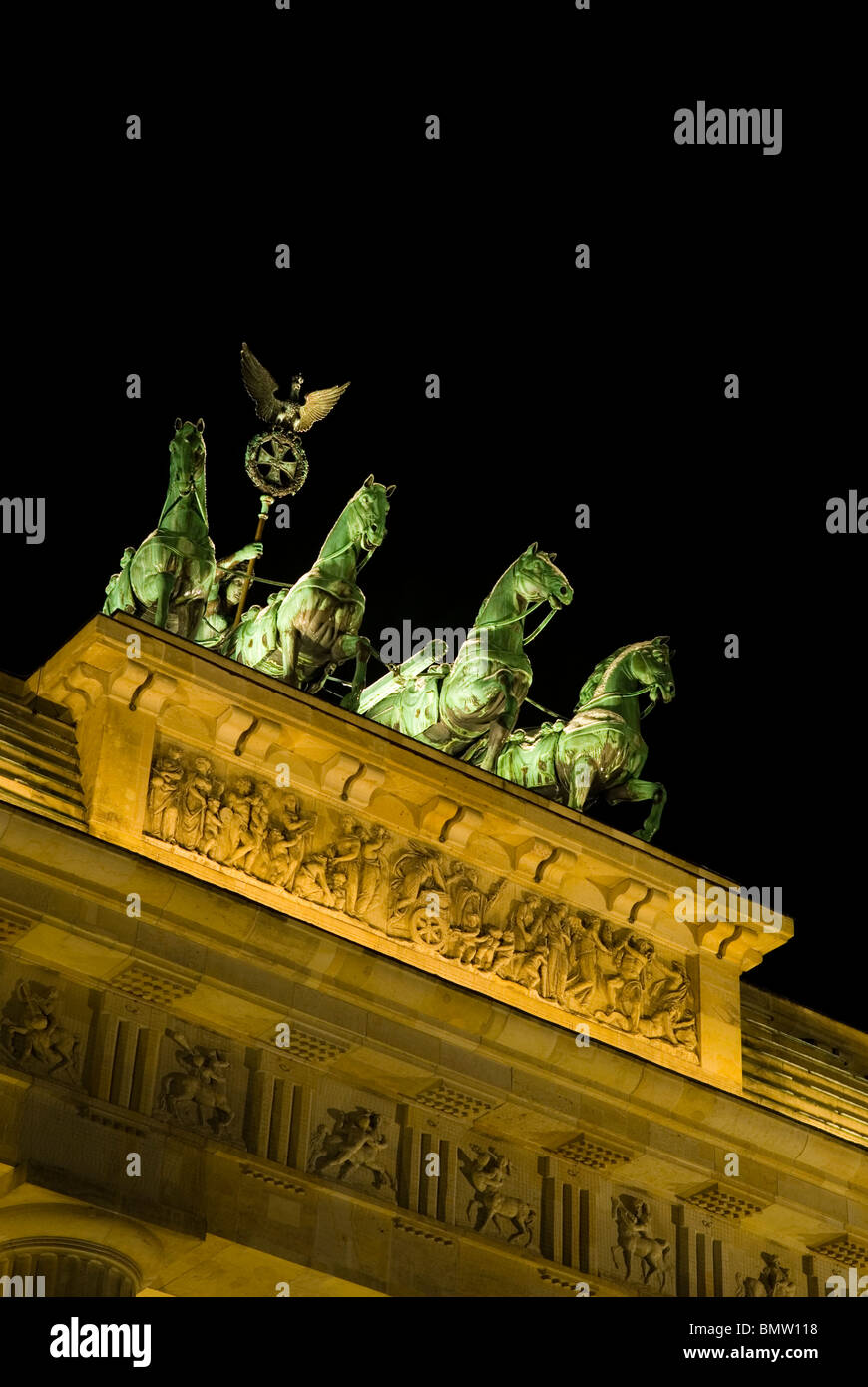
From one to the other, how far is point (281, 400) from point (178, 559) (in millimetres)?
3001

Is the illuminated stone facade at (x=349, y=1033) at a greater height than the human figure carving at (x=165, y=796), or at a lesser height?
lesser

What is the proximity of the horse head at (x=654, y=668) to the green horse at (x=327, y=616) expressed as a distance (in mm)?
2707

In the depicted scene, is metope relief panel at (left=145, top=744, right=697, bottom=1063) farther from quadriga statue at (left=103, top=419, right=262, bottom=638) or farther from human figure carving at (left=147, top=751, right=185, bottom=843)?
quadriga statue at (left=103, top=419, right=262, bottom=638)

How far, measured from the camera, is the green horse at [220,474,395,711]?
818 inches

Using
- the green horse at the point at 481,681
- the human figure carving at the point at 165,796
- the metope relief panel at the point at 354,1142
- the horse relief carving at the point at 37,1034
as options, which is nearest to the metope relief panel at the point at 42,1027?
the horse relief carving at the point at 37,1034

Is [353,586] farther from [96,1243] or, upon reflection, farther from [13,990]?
[96,1243]

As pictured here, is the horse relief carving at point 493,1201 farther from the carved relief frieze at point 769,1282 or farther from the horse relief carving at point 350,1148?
the carved relief frieze at point 769,1282

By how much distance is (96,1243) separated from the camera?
1658cm

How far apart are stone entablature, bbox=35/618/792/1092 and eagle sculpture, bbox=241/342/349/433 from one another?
12.6 ft

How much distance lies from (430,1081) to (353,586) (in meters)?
4.41

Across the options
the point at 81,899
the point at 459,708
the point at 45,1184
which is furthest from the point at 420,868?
the point at 45,1184

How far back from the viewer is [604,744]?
858 inches

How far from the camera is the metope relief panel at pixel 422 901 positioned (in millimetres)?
19219

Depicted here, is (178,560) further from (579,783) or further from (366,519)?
(579,783)
